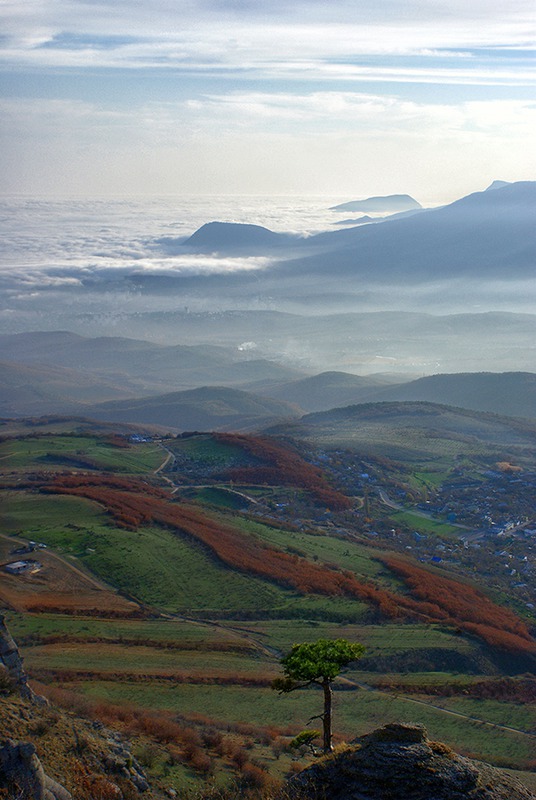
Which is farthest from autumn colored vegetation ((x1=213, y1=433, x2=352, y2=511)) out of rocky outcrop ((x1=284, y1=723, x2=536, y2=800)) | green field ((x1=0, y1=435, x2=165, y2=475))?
rocky outcrop ((x1=284, y1=723, x2=536, y2=800))

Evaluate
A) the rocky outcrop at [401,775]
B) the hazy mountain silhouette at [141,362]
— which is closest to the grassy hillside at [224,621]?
the rocky outcrop at [401,775]

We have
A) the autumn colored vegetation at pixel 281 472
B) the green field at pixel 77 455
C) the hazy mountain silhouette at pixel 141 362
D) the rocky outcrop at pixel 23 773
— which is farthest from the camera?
the hazy mountain silhouette at pixel 141 362

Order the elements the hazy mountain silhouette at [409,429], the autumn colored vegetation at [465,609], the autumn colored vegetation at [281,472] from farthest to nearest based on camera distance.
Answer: the hazy mountain silhouette at [409,429]
the autumn colored vegetation at [281,472]
the autumn colored vegetation at [465,609]

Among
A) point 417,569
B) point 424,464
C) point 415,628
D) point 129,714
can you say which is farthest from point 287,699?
point 424,464

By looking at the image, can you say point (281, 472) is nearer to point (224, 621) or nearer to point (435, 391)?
point (224, 621)

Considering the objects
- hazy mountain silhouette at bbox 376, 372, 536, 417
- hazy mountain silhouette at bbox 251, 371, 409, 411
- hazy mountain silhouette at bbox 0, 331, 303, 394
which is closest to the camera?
hazy mountain silhouette at bbox 376, 372, 536, 417

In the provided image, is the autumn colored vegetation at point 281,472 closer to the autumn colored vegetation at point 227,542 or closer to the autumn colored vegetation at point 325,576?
the autumn colored vegetation at point 227,542

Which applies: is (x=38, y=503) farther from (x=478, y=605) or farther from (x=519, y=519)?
(x=519, y=519)

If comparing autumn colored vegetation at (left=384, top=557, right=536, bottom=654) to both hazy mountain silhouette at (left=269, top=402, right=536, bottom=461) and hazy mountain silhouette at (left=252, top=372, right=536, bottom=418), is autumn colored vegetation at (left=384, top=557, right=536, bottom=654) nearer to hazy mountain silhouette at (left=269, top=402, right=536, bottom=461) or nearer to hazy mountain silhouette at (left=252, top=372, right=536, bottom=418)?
hazy mountain silhouette at (left=269, top=402, right=536, bottom=461)
